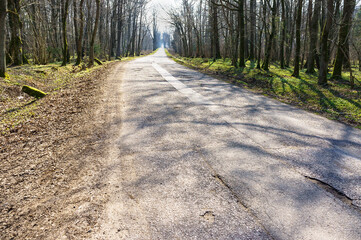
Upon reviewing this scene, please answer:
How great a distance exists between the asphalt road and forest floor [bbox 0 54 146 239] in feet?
0.89

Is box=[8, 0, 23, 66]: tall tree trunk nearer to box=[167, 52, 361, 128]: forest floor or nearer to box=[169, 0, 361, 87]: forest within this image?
box=[169, 0, 361, 87]: forest

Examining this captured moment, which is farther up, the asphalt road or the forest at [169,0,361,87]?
the forest at [169,0,361,87]

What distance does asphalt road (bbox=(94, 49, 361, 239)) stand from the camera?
2189 millimetres

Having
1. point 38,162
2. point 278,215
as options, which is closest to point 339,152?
point 278,215

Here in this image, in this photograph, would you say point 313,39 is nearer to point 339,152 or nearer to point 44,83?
point 339,152

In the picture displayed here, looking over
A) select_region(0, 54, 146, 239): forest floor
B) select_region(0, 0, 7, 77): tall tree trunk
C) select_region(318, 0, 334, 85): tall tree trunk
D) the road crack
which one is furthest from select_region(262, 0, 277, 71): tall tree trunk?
the road crack

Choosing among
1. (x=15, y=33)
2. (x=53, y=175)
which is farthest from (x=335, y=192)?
(x=15, y=33)

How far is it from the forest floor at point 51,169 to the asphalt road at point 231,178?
27cm

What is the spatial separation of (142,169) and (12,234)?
1.52 metres

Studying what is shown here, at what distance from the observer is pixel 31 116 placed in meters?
6.32

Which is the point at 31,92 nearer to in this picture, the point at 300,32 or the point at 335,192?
the point at 335,192

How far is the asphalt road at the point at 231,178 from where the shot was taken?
219cm

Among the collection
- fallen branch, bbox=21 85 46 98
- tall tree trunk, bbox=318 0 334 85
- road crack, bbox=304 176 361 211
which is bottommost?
road crack, bbox=304 176 361 211

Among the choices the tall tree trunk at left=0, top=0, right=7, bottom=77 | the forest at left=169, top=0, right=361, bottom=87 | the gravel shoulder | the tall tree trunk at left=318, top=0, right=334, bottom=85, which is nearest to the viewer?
the gravel shoulder
